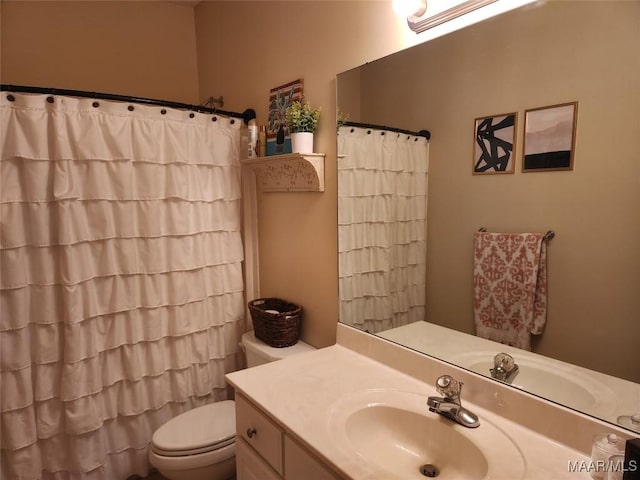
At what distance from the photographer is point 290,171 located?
72.6 inches

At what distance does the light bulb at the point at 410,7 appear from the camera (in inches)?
47.2

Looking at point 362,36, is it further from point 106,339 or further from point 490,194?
point 106,339

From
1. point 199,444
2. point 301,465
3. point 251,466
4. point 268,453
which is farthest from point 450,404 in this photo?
point 199,444

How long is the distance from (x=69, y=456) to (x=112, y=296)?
744 mm

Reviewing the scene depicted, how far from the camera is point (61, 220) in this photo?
161cm

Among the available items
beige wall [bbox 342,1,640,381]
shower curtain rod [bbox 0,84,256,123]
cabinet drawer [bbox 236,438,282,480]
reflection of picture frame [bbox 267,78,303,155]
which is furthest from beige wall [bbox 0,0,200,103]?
cabinet drawer [bbox 236,438,282,480]

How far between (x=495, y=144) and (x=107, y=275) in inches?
64.8

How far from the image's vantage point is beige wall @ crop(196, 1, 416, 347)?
1.49 meters

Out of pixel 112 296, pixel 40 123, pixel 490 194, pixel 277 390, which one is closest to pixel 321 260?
pixel 277 390

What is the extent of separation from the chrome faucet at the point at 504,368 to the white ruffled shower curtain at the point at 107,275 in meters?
1.42

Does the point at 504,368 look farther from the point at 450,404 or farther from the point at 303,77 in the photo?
the point at 303,77

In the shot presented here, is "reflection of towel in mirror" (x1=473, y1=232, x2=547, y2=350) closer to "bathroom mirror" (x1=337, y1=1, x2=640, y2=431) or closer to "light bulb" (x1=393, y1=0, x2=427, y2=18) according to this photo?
"bathroom mirror" (x1=337, y1=1, x2=640, y2=431)

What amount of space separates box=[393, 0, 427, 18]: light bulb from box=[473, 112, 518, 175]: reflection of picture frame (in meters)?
0.39

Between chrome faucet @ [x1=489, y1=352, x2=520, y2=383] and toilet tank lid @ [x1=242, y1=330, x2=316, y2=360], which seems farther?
toilet tank lid @ [x1=242, y1=330, x2=316, y2=360]
